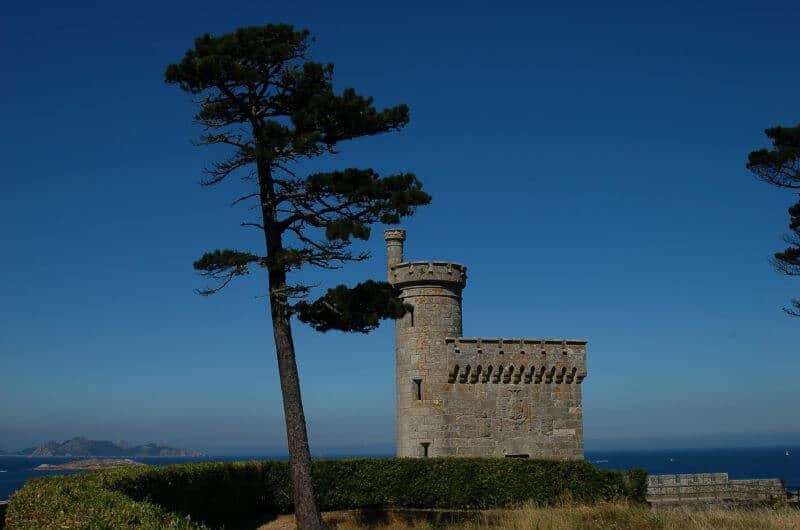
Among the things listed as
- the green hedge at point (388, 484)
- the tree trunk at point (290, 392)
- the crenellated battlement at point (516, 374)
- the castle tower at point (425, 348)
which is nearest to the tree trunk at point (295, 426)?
the tree trunk at point (290, 392)

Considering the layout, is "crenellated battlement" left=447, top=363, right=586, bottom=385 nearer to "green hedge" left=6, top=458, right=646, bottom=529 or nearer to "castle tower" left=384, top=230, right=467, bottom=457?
"castle tower" left=384, top=230, right=467, bottom=457

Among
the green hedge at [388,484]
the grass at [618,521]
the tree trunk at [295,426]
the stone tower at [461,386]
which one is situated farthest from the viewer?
the stone tower at [461,386]

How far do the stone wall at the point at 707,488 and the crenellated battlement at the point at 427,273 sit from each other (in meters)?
9.96

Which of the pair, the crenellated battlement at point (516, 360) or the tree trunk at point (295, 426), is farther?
the crenellated battlement at point (516, 360)

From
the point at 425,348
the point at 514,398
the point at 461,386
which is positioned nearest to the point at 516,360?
the point at 514,398

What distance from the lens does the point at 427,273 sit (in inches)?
1179

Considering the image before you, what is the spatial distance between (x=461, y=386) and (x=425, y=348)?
1892mm

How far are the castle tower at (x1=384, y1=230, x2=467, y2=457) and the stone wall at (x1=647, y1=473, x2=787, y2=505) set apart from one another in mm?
8000

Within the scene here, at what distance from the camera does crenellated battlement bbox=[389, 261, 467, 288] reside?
29.9 metres

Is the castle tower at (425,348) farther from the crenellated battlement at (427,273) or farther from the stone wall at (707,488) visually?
the stone wall at (707,488)

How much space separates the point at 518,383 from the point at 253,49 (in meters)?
17.2

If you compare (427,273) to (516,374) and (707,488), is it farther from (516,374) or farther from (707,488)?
(707,488)

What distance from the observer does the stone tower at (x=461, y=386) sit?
97.6 feet

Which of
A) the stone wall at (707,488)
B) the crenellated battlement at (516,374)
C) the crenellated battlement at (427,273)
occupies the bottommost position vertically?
the stone wall at (707,488)
